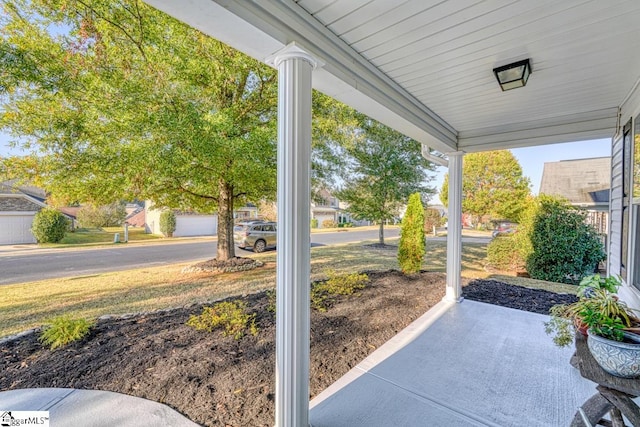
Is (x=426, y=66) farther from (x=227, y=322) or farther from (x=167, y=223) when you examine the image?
(x=167, y=223)

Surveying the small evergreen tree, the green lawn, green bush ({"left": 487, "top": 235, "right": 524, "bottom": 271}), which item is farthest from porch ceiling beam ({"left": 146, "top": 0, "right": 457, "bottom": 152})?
green bush ({"left": 487, "top": 235, "right": 524, "bottom": 271})

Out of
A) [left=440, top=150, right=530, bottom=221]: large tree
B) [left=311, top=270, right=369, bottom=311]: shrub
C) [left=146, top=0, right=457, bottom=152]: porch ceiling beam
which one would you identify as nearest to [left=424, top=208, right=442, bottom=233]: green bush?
[left=440, top=150, right=530, bottom=221]: large tree

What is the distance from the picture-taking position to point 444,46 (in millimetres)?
1804

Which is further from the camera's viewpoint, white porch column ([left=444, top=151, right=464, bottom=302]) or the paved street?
the paved street

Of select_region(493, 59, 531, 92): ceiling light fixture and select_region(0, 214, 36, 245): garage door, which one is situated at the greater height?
select_region(493, 59, 531, 92): ceiling light fixture

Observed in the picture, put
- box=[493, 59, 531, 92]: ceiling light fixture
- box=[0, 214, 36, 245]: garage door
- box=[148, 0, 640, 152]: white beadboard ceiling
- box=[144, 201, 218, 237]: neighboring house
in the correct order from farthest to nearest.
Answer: box=[144, 201, 218, 237]: neighboring house
box=[0, 214, 36, 245]: garage door
box=[493, 59, 531, 92]: ceiling light fixture
box=[148, 0, 640, 152]: white beadboard ceiling

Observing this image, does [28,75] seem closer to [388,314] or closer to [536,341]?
[388,314]

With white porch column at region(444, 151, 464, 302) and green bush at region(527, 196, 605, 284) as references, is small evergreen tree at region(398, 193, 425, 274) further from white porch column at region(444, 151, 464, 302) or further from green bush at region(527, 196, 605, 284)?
green bush at region(527, 196, 605, 284)

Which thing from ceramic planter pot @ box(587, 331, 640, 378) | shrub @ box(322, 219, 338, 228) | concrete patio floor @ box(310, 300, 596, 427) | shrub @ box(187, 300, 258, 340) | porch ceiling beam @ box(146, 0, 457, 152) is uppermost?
porch ceiling beam @ box(146, 0, 457, 152)

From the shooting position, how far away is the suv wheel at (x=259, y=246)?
29.9 feet

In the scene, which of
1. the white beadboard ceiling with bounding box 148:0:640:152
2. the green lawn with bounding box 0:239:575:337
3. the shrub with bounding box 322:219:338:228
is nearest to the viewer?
the white beadboard ceiling with bounding box 148:0:640:152

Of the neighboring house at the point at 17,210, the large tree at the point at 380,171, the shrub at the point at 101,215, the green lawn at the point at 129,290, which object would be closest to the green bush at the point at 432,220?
the large tree at the point at 380,171

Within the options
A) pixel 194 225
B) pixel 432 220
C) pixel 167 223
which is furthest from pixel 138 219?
pixel 432 220

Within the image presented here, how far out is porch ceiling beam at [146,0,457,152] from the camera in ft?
3.95
